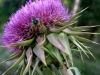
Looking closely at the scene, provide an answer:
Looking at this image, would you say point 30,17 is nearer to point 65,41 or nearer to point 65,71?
point 65,41

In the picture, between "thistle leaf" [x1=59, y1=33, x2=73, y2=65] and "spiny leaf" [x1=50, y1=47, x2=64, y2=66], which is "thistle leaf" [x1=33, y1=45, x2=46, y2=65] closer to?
"spiny leaf" [x1=50, y1=47, x2=64, y2=66]

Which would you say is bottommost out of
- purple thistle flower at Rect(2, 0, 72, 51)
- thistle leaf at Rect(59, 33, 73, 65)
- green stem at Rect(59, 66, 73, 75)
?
green stem at Rect(59, 66, 73, 75)

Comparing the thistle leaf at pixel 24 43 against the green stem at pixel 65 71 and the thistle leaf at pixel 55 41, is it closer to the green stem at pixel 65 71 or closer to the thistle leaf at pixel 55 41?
the thistle leaf at pixel 55 41

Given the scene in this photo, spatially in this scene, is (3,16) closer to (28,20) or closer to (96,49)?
(96,49)

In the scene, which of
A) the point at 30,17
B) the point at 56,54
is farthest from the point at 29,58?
the point at 30,17

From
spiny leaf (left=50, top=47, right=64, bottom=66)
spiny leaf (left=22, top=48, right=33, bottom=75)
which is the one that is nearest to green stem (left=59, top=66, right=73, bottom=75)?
spiny leaf (left=50, top=47, right=64, bottom=66)

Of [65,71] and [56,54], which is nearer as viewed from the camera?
[56,54]
